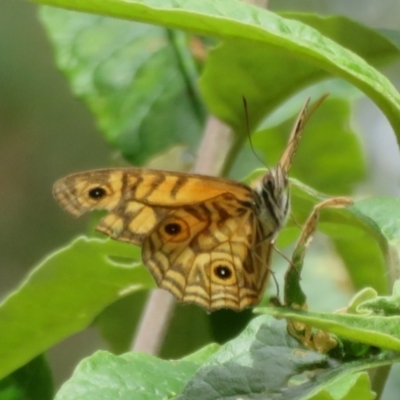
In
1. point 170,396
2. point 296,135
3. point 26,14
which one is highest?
point 26,14

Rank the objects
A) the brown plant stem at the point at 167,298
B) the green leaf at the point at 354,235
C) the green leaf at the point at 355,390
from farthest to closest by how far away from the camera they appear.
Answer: the brown plant stem at the point at 167,298
the green leaf at the point at 354,235
the green leaf at the point at 355,390

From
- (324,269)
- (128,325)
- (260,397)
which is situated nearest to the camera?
(260,397)

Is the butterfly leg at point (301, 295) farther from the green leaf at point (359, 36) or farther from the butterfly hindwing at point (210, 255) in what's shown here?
the green leaf at point (359, 36)

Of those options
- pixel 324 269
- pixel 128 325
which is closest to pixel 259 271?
pixel 128 325

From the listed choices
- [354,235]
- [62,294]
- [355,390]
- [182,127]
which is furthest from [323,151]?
[355,390]

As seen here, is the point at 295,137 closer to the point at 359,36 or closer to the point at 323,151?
the point at 359,36

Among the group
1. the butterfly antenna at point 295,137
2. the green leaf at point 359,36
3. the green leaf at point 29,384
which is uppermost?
the green leaf at point 359,36

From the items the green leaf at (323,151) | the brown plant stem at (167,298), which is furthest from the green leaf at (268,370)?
the green leaf at (323,151)

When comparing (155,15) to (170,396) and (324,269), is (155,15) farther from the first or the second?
(324,269)
